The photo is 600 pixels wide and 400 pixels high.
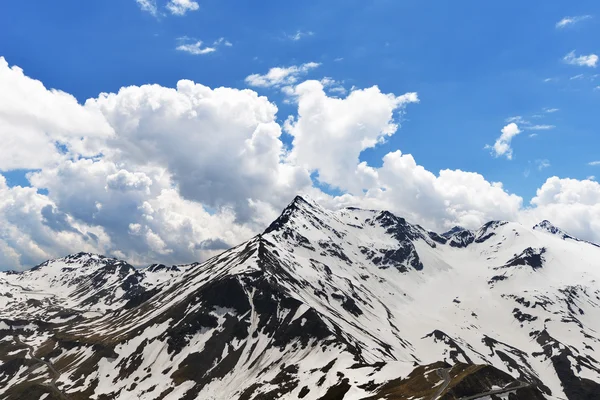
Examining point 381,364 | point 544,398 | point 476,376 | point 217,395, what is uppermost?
point 217,395

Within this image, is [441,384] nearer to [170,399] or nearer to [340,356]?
[340,356]

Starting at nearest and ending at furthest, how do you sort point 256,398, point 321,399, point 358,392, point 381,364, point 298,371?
point 358,392 < point 321,399 < point 381,364 < point 256,398 < point 298,371

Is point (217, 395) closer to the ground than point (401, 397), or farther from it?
farther from it

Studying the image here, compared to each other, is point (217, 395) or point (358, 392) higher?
point (217, 395)

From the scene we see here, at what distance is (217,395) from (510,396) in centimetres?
12928

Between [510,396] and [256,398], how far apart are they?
102 meters

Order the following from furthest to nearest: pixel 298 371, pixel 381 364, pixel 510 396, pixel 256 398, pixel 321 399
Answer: pixel 298 371, pixel 256 398, pixel 381 364, pixel 321 399, pixel 510 396

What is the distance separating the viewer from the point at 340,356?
189750 millimetres

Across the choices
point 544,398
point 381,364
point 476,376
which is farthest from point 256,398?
point 544,398

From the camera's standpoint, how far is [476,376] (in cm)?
11550

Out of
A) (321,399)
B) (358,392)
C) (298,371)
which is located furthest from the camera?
(298,371)

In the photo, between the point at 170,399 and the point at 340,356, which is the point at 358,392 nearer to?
the point at 340,356

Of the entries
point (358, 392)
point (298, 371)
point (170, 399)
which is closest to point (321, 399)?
point (358, 392)

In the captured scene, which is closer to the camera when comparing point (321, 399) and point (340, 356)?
point (321, 399)
